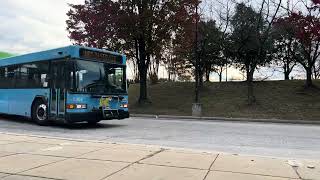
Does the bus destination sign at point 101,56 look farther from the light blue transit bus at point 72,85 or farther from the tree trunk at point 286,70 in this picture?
the tree trunk at point 286,70

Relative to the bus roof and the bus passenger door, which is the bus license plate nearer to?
the bus passenger door

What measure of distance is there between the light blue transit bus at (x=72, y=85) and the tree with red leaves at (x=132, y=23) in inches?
419

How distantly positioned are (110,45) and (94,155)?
70.0 feet

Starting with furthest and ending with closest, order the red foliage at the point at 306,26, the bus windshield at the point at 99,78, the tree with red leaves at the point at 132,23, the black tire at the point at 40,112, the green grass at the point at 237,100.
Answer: the tree with red leaves at the point at 132,23, the green grass at the point at 237,100, the red foliage at the point at 306,26, the black tire at the point at 40,112, the bus windshield at the point at 99,78

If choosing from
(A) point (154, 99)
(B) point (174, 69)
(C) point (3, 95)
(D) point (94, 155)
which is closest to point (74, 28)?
(A) point (154, 99)

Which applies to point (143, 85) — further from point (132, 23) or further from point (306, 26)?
point (306, 26)

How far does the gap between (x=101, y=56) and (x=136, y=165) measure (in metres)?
9.58

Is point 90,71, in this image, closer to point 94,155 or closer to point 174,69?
point 94,155

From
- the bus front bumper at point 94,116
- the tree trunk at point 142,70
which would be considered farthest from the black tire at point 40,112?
the tree trunk at point 142,70

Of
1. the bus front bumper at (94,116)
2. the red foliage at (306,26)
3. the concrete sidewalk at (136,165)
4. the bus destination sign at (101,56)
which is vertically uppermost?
the red foliage at (306,26)

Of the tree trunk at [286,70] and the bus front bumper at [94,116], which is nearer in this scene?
the bus front bumper at [94,116]

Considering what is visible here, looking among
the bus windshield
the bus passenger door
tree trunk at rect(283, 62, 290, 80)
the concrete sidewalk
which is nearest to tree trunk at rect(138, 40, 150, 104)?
the bus windshield

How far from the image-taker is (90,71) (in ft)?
54.0

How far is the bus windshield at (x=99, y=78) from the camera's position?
53.2 ft
